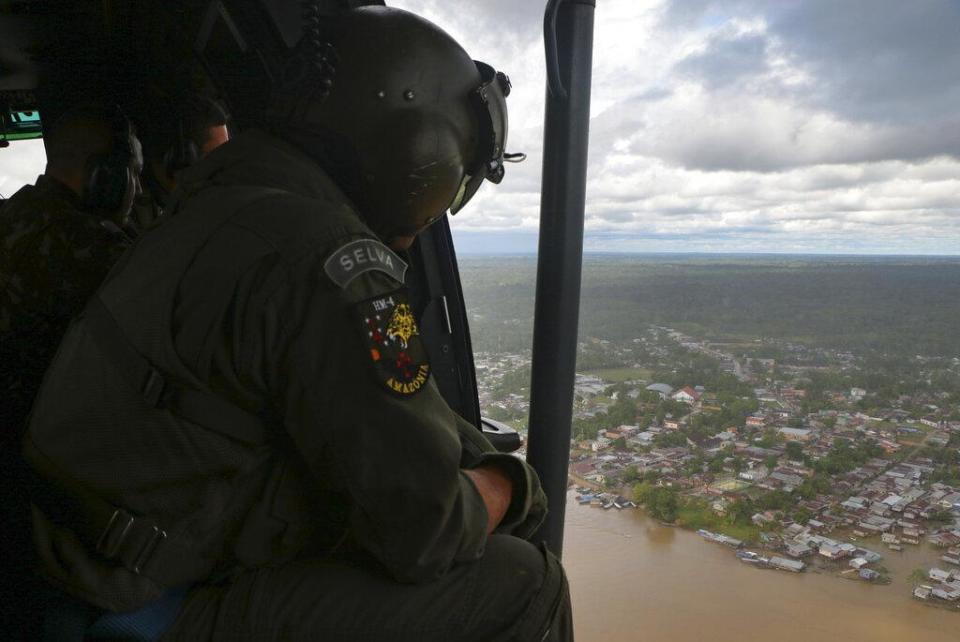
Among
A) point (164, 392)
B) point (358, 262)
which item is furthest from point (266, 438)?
point (358, 262)

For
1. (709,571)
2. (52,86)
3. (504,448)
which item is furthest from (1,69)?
(709,571)

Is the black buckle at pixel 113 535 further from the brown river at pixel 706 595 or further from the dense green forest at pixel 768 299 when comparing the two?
the brown river at pixel 706 595

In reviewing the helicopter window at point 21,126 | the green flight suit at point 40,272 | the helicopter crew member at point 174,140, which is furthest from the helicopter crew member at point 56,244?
the helicopter window at point 21,126

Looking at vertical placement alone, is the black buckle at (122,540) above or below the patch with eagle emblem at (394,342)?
below

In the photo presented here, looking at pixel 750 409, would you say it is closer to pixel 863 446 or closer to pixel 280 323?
pixel 863 446

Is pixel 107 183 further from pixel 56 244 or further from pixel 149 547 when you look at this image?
pixel 149 547
